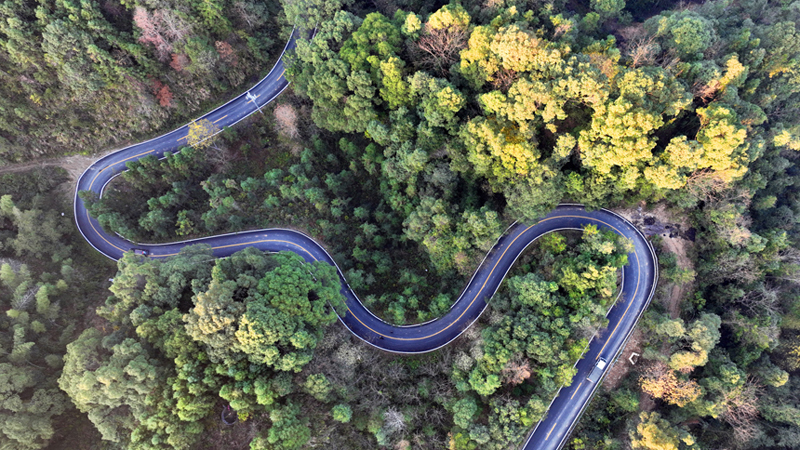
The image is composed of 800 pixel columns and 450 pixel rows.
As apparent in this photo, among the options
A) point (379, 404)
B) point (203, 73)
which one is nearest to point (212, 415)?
point (379, 404)

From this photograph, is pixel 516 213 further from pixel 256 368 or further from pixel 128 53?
pixel 128 53

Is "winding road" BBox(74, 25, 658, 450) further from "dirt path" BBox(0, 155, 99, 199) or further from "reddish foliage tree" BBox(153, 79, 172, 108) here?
"reddish foliage tree" BBox(153, 79, 172, 108)

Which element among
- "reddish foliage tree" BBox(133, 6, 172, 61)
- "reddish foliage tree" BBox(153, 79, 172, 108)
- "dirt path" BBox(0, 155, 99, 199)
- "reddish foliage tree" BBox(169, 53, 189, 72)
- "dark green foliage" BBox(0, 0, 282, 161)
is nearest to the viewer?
"dark green foliage" BBox(0, 0, 282, 161)

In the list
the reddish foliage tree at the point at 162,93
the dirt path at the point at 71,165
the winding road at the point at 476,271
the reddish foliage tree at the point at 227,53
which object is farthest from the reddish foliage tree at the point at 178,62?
the dirt path at the point at 71,165

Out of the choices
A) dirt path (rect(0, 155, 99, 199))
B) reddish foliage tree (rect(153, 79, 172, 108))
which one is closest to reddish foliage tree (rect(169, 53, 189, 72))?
reddish foliage tree (rect(153, 79, 172, 108))

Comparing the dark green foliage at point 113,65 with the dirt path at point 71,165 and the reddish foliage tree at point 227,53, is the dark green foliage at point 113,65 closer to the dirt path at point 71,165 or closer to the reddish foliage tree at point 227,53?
the reddish foliage tree at point 227,53
